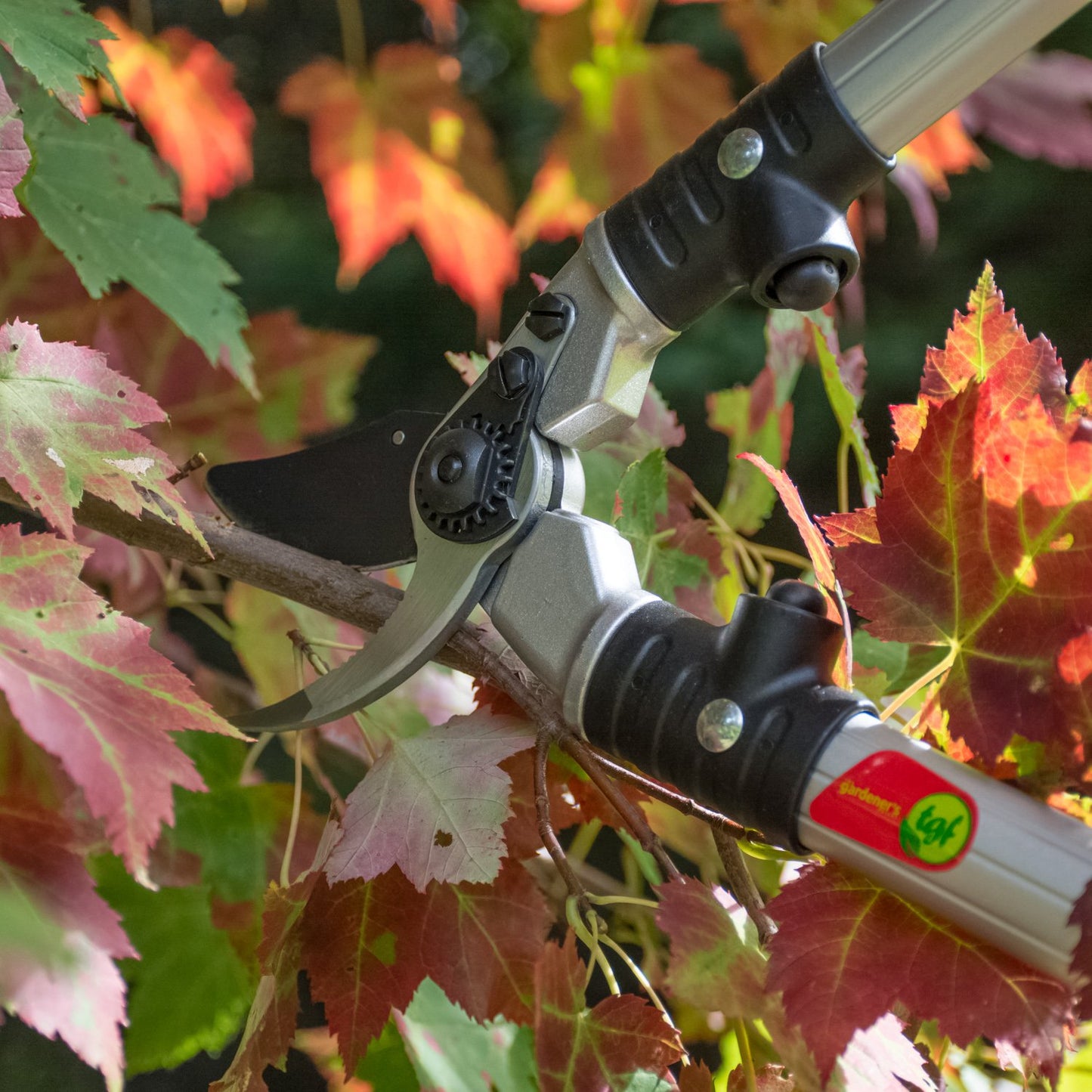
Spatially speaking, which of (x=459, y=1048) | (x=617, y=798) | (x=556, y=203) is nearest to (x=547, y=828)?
(x=617, y=798)

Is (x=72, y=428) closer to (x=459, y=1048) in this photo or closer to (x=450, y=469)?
(x=450, y=469)

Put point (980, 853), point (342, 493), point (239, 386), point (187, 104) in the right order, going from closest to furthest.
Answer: point (980, 853) → point (342, 493) → point (239, 386) → point (187, 104)

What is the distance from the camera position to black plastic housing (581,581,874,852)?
230mm

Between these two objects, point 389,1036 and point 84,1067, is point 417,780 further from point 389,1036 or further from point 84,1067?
point 84,1067

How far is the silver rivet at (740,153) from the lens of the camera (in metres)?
0.25

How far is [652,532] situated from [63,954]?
189 millimetres

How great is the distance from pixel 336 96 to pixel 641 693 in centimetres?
47

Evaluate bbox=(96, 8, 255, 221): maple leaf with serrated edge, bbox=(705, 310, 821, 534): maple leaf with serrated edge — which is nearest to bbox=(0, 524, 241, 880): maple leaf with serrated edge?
bbox=(705, 310, 821, 534): maple leaf with serrated edge

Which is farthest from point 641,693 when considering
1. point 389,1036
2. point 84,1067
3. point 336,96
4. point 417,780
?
point 84,1067

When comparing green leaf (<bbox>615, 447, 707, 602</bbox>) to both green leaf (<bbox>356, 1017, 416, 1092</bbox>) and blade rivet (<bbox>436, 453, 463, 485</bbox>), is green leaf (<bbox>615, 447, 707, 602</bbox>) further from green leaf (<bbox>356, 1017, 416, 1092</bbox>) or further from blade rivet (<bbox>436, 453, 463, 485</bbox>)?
green leaf (<bbox>356, 1017, 416, 1092</bbox>)

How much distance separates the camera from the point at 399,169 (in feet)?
1.94

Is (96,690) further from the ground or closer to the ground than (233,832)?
further from the ground

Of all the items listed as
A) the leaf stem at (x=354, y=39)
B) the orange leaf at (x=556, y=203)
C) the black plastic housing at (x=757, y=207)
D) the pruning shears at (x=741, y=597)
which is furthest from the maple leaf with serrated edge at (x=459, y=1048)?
the leaf stem at (x=354, y=39)

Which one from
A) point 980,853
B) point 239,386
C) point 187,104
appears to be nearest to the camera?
point 980,853
